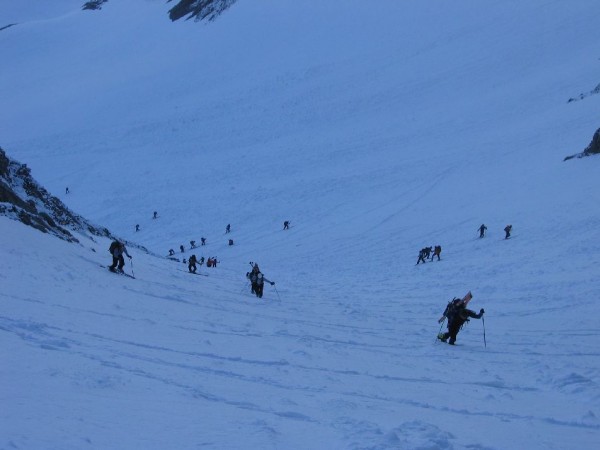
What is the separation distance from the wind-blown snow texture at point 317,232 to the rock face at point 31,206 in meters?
0.92

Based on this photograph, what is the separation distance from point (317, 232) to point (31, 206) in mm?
14870

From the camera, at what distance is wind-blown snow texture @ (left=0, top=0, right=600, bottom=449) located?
5.48 meters

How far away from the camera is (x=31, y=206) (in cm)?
1492

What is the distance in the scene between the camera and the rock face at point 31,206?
508 inches

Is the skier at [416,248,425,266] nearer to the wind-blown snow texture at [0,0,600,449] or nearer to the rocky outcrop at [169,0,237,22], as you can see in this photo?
the wind-blown snow texture at [0,0,600,449]

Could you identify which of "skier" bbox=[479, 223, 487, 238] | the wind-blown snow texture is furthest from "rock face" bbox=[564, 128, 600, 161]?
"skier" bbox=[479, 223, 487, 238]

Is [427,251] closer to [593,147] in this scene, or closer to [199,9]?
[593,147]

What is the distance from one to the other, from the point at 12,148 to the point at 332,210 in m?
37.9

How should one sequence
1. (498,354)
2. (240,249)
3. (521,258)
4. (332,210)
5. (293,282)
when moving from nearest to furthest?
(498,354)
(521,258)
(293,282)
(240,249)
(332,210)

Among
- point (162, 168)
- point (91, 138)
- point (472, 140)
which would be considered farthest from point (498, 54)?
point (91, 138)

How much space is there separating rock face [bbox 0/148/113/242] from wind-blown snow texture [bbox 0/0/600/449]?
3.03 feet

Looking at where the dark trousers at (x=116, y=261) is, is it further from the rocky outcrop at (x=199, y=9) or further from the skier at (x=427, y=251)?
the rocky outcrop at (x=199, y=9)

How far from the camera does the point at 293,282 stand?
19.9m

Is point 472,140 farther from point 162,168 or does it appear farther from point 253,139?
point 162,168
